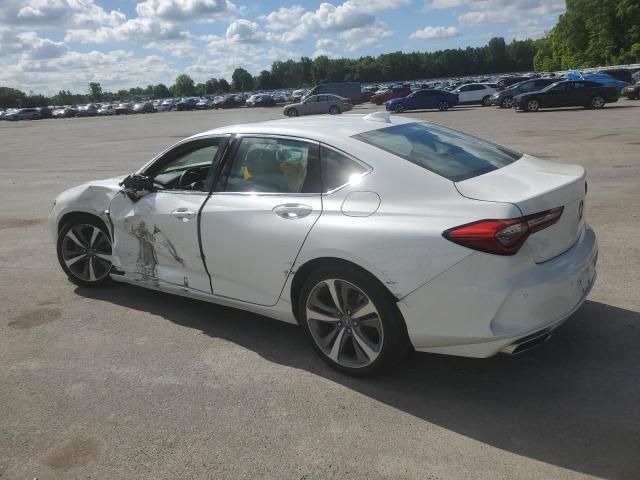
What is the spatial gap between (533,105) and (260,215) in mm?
28041

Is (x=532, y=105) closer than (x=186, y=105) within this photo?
Yes

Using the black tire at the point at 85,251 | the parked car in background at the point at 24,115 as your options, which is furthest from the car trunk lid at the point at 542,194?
the parked car in background at the point at 24,115

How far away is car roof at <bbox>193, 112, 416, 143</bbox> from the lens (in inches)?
154

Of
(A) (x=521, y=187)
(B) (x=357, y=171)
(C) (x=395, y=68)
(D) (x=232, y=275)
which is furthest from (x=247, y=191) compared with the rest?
(C) (x=395, y=68)

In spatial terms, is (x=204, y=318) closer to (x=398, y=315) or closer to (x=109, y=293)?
(x=109, y=293)

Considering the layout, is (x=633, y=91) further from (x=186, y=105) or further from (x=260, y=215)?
(x=186, y=105)

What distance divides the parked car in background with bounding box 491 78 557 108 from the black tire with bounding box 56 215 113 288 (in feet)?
95.7

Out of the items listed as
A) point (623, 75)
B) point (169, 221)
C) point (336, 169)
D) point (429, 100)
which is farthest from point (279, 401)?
point (623, 75)

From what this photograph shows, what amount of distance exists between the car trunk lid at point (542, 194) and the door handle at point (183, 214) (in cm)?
201

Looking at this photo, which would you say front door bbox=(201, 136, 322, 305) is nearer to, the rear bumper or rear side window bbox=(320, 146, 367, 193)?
rear side window bbox=(320, 146, 367, 193)

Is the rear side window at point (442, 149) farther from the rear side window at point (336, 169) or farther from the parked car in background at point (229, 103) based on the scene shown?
the parked car in background at point (229, 103)

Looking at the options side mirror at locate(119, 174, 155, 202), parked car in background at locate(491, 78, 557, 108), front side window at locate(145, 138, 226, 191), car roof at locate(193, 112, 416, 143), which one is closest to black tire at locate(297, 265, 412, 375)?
car roof at locate(193, 112, 416, 143)

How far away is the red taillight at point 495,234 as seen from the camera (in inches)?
118

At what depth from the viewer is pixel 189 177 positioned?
496 cm
